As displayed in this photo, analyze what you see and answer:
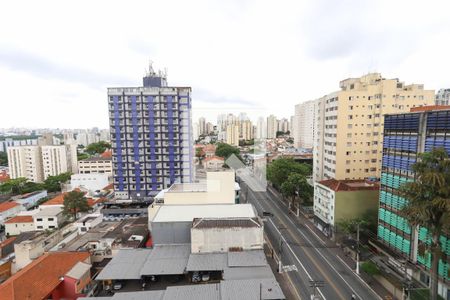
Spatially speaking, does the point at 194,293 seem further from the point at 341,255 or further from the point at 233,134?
the point at 233,134

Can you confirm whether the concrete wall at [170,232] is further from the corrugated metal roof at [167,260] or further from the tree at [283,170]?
the tree at [283,170]

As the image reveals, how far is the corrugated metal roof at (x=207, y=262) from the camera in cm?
1650

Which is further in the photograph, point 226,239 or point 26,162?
point 26,162

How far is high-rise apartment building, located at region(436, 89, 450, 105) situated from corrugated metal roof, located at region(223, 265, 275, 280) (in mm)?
69329

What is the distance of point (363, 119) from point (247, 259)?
78.9 feet

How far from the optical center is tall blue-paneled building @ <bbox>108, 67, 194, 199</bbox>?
36.0 metres

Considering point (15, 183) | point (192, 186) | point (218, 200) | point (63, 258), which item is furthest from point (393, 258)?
point (15, 183)

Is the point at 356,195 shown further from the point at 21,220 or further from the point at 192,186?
the point at 21,220

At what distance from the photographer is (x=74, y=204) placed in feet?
96.7

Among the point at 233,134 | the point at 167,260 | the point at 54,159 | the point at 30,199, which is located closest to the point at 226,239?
the point at 167,260

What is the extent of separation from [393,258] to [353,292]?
15.3ft

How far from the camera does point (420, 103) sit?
30938mm

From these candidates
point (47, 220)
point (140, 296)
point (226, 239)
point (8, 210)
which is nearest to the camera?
point (140, 296)

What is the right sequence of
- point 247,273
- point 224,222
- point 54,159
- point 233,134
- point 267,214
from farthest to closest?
point 233,134 < point 54,159 < point 267,214 < point 224,222 < point 247,273
